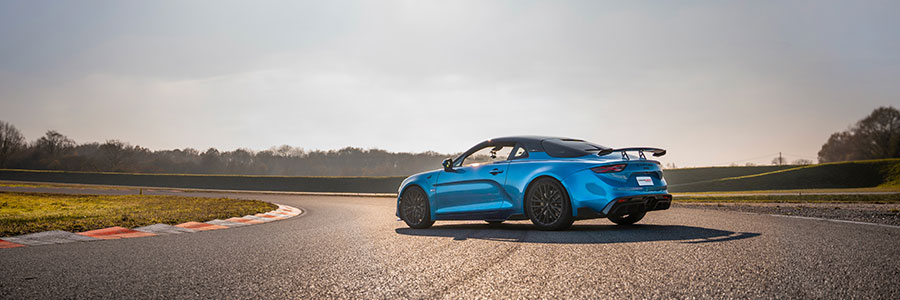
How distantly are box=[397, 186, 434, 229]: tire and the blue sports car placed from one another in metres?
0.02

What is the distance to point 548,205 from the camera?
7.17m

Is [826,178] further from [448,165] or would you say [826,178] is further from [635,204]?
[448,165]

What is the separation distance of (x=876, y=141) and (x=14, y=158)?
4455 inches

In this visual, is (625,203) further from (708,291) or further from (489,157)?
(708,291)

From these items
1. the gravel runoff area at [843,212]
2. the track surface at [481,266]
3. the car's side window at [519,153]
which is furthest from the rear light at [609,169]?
the gravel runoff area at [843,212]

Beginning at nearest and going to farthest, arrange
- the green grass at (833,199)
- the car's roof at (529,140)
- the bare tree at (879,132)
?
the car's roof at (529,140) → the green grass at (833,199) → the bare tree at (879,132)

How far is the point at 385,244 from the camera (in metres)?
5.94

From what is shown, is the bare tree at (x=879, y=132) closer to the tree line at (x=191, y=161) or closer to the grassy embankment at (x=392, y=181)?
the grassy embankment at (x=392, y=181)

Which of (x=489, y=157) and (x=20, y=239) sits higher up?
(x=489, y=157)

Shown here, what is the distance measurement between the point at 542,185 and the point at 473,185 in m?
1.22

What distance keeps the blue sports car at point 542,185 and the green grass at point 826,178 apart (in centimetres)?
4260

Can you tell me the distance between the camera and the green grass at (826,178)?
141 ft

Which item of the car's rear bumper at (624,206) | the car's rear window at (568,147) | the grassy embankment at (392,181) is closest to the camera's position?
the car's rear bumper at (624,206)

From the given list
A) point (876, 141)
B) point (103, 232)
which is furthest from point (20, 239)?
point (876, 141)
